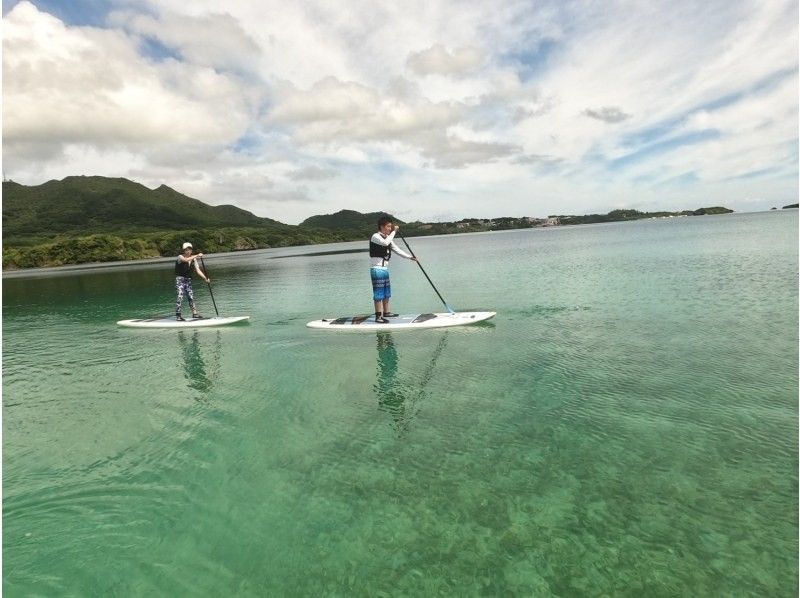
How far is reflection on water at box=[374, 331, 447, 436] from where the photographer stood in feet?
29.3

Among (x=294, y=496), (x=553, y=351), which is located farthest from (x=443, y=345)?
(x=294, y=496)

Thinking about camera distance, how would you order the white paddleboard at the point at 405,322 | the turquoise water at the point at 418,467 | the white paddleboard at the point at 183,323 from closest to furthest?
the turquoise water at the point at 418,467 → the white paddleboard at the point at 405,322 → the white paddleboard at the point at 183,323

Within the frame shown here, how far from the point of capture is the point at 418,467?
6883mm

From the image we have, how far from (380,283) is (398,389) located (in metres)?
7.30

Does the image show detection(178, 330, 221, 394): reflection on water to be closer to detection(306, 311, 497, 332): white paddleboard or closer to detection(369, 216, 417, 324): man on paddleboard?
detection(306, 311, 497, 332): white paddleboard

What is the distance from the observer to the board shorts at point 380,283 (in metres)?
16.9

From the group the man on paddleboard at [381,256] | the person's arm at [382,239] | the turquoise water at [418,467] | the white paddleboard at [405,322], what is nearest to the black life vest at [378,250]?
the man on paddleboard at [381,256]

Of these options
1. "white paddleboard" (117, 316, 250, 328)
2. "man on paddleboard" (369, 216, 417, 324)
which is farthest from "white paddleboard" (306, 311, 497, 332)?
"white paddleboard" (117, 316, 250, 328)

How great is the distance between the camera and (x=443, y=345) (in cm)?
1448

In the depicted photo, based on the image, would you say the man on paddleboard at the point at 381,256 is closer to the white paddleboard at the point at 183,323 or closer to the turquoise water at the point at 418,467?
the turquoise water at the point at 418,467

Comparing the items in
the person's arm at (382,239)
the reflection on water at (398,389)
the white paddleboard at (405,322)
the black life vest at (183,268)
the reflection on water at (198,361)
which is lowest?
the reflection on water at (198,361)

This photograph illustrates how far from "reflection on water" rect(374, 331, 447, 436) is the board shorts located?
3.51m

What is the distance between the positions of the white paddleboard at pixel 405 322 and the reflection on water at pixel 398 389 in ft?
8.49

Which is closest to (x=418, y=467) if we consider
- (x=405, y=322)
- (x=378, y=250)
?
(x=405, y=322)
